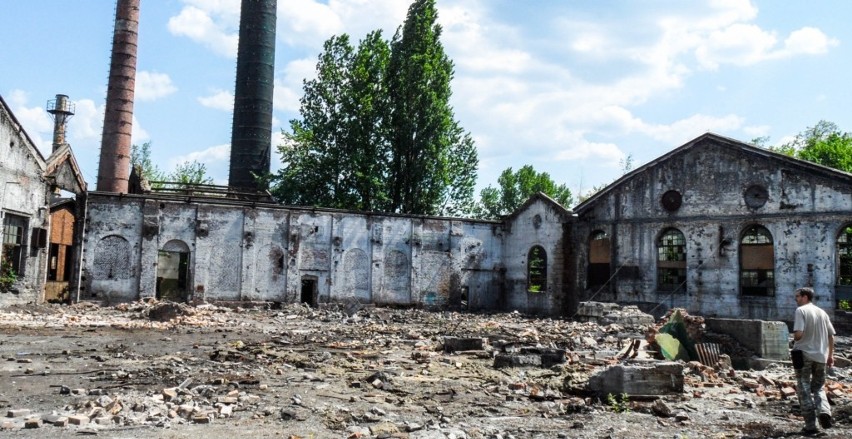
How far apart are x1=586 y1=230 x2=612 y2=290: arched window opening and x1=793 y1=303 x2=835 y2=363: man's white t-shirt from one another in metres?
19.0

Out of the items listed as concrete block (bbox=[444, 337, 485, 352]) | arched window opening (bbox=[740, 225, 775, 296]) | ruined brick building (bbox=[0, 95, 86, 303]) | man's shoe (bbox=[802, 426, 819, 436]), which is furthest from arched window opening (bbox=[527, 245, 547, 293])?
man's shoe (bbox=[802, 426, 819, 436])

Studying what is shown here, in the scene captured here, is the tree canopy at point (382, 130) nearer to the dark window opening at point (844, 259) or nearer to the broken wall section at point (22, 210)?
the broken wall section at point (22, 210)

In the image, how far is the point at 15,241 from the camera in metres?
22.1

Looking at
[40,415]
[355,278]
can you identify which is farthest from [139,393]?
[355,278]

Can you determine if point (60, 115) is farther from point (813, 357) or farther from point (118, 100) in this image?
point (813, 357)

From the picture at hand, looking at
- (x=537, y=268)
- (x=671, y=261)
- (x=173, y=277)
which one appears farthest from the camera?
(x=173, y=277)

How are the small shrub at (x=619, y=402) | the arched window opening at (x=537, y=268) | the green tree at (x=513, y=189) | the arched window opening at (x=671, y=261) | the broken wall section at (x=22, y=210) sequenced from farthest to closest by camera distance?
the green tree at (x=513, y=189)
the arched window opening at (x=537, y=268)
the arched window opening at (x=671, y=261)
the broken wall section at (x=22, y=210)
the small shrub at (x=619, y=402)

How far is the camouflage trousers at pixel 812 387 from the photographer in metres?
7.75

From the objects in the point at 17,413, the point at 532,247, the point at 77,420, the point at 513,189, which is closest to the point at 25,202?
the point at 17,413

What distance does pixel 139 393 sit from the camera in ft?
28.0

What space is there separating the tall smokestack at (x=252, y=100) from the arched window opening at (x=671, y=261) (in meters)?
24.5

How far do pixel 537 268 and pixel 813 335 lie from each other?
2323 cm

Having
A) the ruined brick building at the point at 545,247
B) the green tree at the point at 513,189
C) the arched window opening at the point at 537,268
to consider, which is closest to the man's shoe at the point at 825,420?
the ruined brick building at the point at 545,247

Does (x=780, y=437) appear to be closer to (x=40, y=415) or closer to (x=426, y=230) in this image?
(x=40, y=415)
